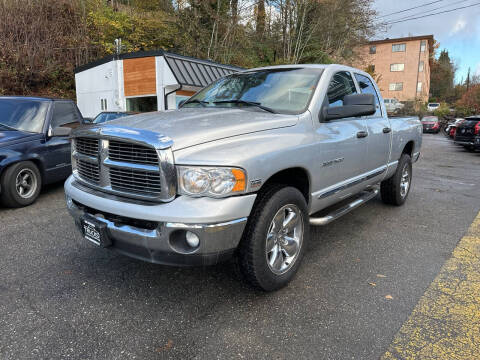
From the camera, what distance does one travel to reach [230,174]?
7.37ft

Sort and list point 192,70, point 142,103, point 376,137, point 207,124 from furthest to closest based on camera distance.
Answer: point 142,103, point 192,70, point 376,137, point 207,124

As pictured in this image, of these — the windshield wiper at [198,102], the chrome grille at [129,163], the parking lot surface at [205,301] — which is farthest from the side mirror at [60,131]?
the chrome grille at [129,163]

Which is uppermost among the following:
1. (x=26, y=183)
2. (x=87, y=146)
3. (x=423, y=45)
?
(x=423, y=45)

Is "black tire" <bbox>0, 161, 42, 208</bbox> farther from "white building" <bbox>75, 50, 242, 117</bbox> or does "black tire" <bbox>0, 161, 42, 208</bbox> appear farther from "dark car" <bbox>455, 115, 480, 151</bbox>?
"dark car" <bbox>455, 115, 480, 151</bbox>

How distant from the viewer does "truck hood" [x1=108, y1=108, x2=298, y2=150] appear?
2.33 meters

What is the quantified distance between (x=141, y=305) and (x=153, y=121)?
1436 mm

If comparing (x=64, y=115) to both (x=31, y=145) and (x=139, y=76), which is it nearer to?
(x=31, y=145)

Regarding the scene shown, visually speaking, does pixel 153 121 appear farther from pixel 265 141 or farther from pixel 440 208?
pixel 440 208

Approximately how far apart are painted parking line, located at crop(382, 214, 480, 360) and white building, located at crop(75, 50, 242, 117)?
10925 millimetres

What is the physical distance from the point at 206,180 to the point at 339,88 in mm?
2166

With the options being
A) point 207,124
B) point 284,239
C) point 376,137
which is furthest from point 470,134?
point 207,124

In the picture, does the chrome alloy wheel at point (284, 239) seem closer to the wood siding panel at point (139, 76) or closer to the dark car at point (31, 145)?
the dark car at point (31, 145)

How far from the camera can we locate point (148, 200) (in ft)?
7.61

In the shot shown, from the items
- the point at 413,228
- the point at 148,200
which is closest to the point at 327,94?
the point at 148,200
